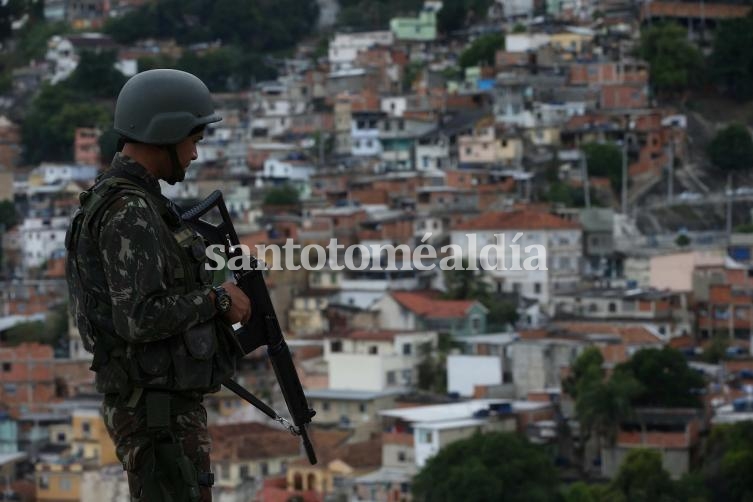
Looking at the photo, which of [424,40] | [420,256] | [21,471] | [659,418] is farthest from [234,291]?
[424,40]

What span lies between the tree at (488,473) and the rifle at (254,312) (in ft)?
63.2

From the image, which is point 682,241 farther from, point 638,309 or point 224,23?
point 224,23

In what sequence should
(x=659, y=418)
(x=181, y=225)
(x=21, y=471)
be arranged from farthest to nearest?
(x=21, y=471) < (x=659, y=418) < (x=181, y=225)

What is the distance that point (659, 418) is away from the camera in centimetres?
2586

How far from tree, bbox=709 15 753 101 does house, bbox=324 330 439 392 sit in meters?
15.6

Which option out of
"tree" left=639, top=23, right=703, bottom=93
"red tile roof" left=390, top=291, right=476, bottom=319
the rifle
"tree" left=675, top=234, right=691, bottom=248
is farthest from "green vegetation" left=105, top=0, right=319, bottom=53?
the rifle

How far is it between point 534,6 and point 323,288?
2079 cm

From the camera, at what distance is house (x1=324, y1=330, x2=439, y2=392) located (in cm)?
3000

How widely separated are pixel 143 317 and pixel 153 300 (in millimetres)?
35

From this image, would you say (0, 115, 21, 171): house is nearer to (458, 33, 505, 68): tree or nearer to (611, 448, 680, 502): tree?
(458, 33, 505, 68): tree

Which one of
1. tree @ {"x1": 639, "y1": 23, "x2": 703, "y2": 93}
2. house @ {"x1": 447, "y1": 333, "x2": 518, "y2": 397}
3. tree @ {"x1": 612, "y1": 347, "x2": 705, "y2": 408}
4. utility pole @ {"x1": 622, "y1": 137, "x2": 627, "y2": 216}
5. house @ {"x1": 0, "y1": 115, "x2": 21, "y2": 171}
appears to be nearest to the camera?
tree @ {"x1": 612, "y1": 347, "x2": 705, "y2": 408}

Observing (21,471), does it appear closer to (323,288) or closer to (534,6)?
(323,288)

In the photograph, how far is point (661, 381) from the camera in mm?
26312

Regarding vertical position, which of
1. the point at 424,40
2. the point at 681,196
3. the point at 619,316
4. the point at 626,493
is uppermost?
the point at 424,40
